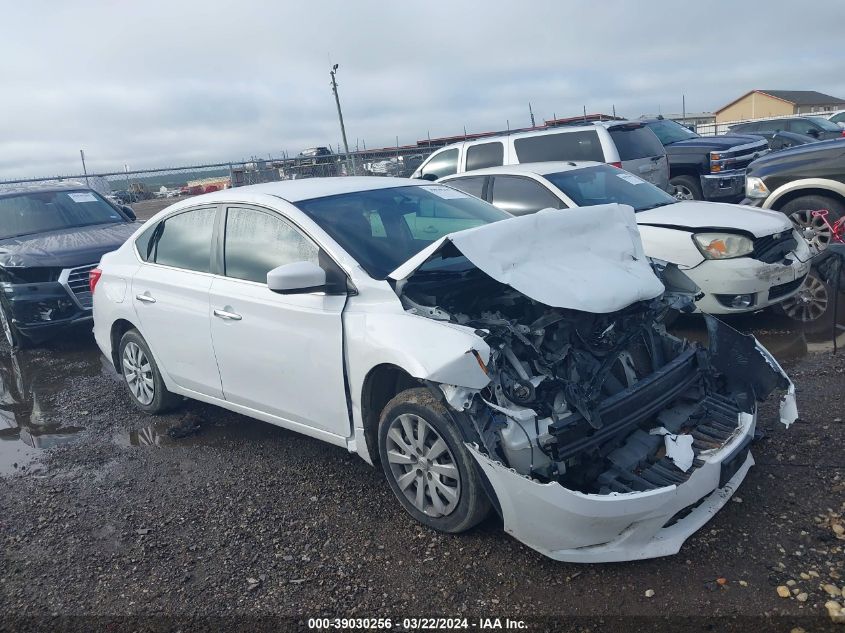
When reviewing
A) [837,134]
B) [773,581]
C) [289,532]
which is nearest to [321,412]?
[289,532]

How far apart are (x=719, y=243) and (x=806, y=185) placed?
263cm

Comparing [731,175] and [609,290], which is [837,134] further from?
[609,290]

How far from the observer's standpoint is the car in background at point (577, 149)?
31.9 ft

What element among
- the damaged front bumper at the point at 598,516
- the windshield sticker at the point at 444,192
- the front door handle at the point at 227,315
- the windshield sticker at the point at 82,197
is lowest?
the damaged front bumper at the point at 598,516

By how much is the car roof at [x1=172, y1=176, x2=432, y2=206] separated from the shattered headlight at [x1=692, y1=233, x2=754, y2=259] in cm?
251

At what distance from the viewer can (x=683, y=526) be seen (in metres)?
3.09

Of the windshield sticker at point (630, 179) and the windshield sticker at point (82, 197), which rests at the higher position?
the windshield sticker at point (82, 197)

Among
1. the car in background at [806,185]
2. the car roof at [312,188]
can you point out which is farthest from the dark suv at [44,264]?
the car in background at [806,185]

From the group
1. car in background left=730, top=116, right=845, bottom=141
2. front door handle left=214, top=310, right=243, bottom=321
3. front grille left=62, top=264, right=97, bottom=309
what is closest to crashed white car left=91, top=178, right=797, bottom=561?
front door handle left=214, top=310, right=243, bottom=321

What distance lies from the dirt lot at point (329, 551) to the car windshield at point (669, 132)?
9367 mm

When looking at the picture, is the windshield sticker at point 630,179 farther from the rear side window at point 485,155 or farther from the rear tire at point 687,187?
the rear tire at point 687,187

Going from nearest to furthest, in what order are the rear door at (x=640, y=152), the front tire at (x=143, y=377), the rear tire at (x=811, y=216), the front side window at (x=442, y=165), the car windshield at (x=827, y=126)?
the front tire at (x=143, y=377) < the rear tire at (x=811, y=216) < the rear door at (x=640, y=152) < the front side window at (x=442, y=165) < the car windshield at (x=827, y=126)

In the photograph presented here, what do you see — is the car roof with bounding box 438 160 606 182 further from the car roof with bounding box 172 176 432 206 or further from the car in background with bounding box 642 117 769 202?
the car in background with bounding box 642 117 769 202

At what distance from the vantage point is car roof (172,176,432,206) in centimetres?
448
